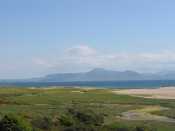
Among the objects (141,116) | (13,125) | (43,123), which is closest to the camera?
(13,125)

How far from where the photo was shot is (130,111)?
5953 cm

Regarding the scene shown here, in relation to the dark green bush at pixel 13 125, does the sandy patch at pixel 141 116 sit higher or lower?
lower

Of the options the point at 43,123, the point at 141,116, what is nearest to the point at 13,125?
the point at 43,123

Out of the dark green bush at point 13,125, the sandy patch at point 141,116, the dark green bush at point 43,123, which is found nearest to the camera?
the dark green bush at point 13,125

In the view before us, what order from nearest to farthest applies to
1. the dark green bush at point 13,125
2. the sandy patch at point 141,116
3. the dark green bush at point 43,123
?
the dark green bush at point 13,125, the dark green bush at point 43,123, the sandy patch at point 141,116

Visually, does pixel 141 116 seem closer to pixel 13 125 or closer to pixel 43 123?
pixel 43 123

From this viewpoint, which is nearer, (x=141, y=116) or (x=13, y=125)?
(x=13, y=125)

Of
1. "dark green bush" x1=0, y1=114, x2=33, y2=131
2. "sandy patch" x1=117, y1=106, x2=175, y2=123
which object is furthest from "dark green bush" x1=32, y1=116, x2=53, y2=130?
"sandy patch" x1=117, y1=106, x2=175, y2=123

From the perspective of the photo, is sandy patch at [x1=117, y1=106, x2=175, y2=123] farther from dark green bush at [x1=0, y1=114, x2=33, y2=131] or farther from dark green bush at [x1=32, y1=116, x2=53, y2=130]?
dark green bush at [x1=0, y1=114, x2=33, y2=131]

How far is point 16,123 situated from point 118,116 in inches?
917

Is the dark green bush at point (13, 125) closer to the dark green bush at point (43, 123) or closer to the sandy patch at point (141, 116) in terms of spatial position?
the dark green bush at point (43, 123)

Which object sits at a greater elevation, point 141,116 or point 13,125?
point 13,125

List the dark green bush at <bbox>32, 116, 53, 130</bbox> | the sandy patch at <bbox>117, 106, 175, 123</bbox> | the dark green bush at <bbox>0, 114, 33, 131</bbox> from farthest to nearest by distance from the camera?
the sandy patch at <bbox>117, 106, 175, 123</bbox>, the dark green bush at <bbox>32, 116, 53, 130</bbox>, the dark green bush at <bbox>0, 114, 33, 131</bbox>

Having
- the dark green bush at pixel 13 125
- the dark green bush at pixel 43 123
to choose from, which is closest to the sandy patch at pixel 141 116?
the dark green bush at pixel 43 123
